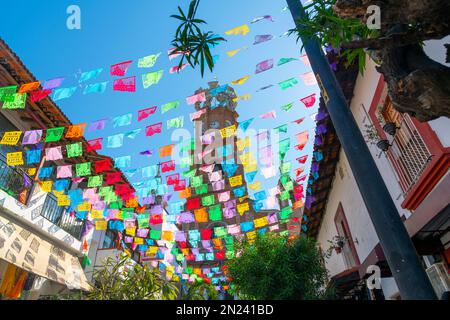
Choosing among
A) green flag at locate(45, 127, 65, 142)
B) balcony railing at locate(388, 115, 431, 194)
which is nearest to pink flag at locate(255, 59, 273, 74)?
balcony railing at locate(388, 115, 431, 194)

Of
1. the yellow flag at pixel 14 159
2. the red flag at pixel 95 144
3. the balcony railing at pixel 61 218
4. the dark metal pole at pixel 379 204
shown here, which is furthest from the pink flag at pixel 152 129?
the dark metal pole at pixel 379 204

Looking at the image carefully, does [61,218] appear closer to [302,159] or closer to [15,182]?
[15,182]

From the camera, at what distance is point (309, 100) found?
10023mm

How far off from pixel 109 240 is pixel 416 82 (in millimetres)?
18245

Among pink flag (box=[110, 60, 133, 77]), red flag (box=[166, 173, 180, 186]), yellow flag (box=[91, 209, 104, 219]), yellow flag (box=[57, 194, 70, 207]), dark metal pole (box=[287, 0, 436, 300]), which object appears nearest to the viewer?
dark metal pole (box=[287, 0, 436, 300])

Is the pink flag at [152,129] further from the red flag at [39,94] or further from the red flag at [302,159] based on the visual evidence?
the red flag at [302,159]

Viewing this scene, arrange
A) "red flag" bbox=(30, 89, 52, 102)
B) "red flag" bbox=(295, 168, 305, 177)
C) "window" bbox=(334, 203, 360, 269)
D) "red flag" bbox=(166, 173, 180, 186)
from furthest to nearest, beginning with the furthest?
1. "red flag" bbox=(166, 173, 180, 186)
2. "red flag" bbox=(295, 168, 305, 177)
3. "window" bbox=(334, 203, 360, 269)
4. "red flag" bbox=(30, 89, 52, 102)

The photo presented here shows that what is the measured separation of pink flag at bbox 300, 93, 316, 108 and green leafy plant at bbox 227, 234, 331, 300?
5.05 m

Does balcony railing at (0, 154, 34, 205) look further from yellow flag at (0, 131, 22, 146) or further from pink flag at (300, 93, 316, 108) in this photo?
pink flag at (300, 93, 316, 108)

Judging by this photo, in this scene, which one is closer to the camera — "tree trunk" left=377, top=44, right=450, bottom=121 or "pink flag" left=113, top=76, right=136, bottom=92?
"tree trunk" left=377, top=44, right=450, bottom=121

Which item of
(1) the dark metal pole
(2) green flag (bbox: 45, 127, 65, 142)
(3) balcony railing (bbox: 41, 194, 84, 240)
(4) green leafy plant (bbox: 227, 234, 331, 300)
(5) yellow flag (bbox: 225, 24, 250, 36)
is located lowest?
(1) the dark metal pole

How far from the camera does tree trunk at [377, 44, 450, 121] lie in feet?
8.39

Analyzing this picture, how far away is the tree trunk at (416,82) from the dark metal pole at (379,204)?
565 mm

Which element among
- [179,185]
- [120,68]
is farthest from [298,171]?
[120,68]
